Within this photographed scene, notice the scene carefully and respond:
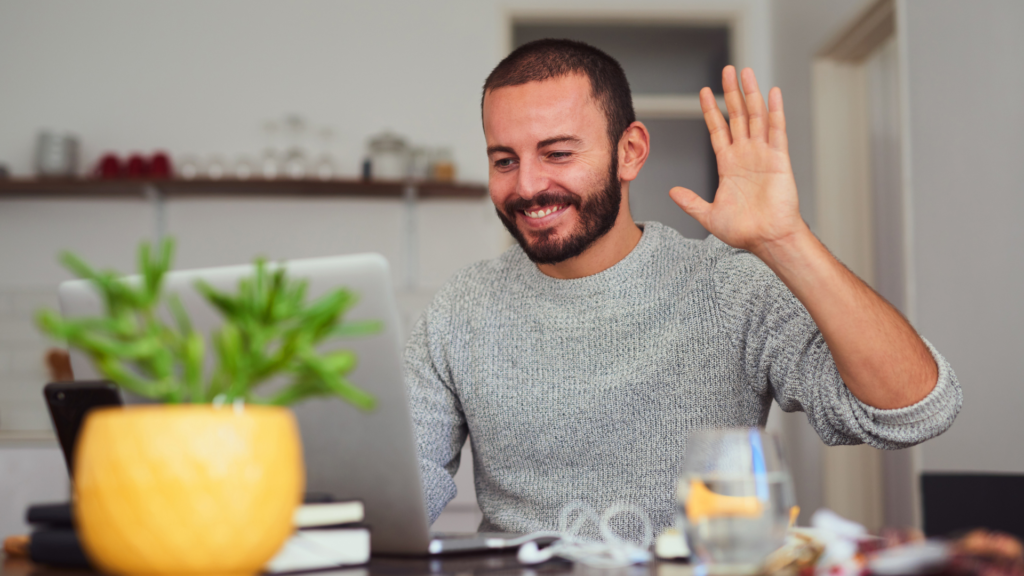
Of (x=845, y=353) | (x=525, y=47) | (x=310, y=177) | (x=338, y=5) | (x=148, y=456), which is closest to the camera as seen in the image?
(x=148, y=456)

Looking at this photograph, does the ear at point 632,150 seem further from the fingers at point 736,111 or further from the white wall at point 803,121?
the white wall at point 803,121

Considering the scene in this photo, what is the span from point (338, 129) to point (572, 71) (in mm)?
2480

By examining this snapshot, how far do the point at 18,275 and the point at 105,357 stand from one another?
3602mm

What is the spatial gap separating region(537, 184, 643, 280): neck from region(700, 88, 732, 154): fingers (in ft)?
1.01

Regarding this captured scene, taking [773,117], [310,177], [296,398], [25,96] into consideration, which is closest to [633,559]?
[296,398]

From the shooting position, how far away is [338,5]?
148 inches

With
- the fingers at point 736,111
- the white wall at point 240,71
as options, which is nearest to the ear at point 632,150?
the fingers at point 736,111

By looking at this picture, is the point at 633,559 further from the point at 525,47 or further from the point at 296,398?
the point at 525,47

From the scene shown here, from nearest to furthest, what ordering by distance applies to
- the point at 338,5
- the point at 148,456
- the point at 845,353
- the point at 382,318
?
1. the point at 148,456
2. the point at 382,318
3. the point at 845,353
4. the point at 338,5

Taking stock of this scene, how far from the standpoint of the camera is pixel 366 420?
790mm

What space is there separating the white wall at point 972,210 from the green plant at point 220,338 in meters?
1.93

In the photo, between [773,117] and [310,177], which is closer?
[773,117]

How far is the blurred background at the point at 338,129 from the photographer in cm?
321

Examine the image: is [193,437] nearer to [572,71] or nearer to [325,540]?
[325,540]
